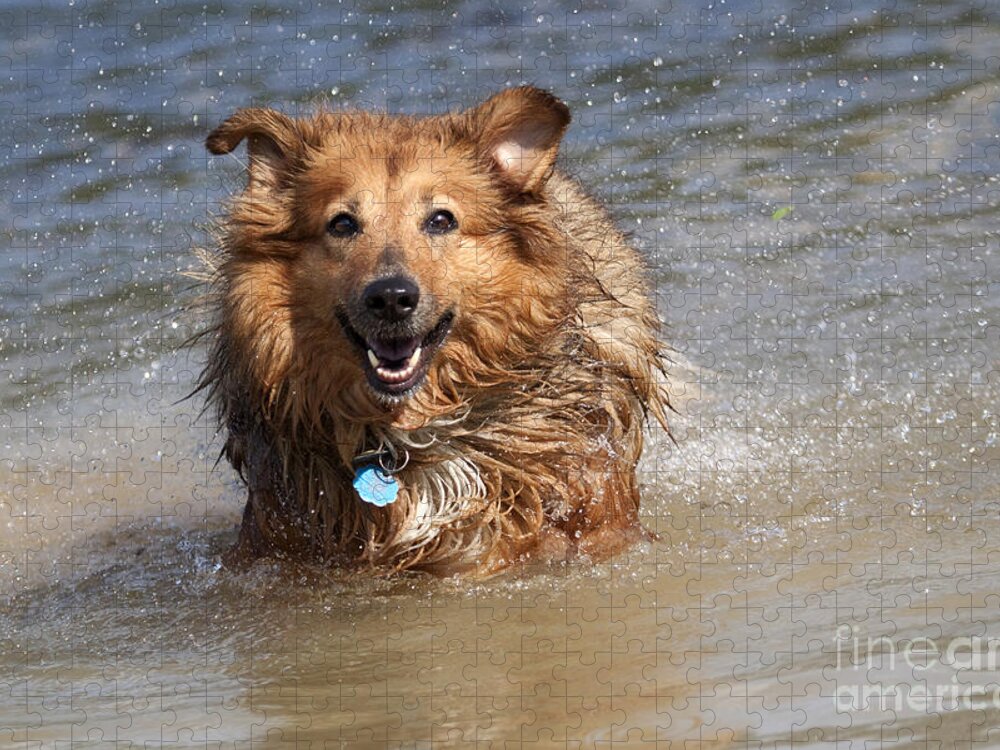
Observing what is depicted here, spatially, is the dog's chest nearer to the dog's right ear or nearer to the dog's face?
the dog's face

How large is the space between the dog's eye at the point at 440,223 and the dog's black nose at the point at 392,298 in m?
0.29

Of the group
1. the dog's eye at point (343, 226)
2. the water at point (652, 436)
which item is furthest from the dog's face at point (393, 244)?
the water at point (652, 436)

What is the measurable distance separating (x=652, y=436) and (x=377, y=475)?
1861 millimetres

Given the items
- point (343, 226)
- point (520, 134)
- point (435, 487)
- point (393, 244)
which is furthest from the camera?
point (435, 487)

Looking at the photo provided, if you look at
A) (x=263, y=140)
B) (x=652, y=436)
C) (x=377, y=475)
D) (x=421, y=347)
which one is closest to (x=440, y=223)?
(x=421, y=347)

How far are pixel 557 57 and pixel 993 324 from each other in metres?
4.05

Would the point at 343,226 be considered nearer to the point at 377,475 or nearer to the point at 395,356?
the point at 395,356

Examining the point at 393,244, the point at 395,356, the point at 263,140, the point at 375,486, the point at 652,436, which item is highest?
the point at 263,140

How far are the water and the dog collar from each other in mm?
349

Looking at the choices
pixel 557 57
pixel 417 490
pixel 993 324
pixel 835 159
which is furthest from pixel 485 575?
pixel 557 57

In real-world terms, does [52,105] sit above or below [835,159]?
above

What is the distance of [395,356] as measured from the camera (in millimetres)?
4938

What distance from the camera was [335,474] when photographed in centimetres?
535

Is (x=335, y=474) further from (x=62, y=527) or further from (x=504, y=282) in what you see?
(x=62, y=527)
